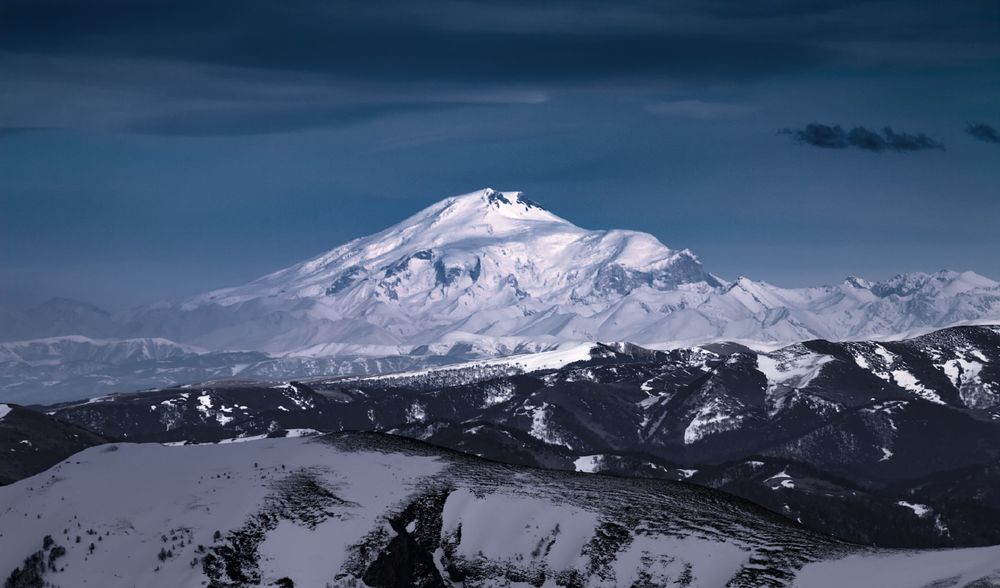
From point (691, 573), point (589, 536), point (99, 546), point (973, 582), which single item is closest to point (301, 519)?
point (99, 546)

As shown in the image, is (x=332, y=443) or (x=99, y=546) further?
(x=332, y=443)

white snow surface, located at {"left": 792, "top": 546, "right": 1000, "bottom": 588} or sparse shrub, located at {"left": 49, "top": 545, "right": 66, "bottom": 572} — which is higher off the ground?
white snow surface, located at {"left": 792, "top": 546, "right": 1000, "bottom": 588}

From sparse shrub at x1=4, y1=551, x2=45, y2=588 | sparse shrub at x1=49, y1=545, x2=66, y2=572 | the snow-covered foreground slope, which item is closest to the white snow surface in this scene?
the snow-covered foreground slope

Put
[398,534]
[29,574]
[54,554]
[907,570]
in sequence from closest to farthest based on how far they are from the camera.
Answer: [907,570]
[29,574]
[54,554]
[398,534]

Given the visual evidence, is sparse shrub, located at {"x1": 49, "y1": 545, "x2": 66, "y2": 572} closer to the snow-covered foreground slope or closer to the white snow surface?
the snow-covered foreground slope

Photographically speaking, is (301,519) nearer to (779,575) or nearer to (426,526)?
(426,526)

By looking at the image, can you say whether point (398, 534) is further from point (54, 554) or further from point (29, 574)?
point (29, 574)

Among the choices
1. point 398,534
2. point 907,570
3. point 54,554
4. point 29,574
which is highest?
point 907,570

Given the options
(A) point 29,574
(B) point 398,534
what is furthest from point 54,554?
(B) point 398,534

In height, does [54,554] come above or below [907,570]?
below
